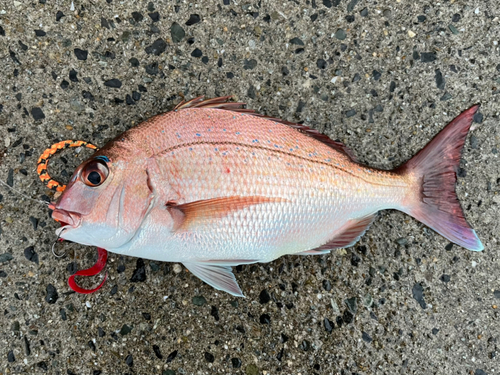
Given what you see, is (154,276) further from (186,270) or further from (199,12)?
(199,12)

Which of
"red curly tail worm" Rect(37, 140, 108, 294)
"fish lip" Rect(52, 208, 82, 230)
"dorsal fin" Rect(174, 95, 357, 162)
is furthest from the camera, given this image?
"red curly tail worm" Rect(37, 140, 108, 294)

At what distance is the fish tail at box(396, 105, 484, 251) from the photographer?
163cm

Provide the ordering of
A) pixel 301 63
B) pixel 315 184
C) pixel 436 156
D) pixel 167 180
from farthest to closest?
pixel 301 63 < pixel 436 156 < pixel 315 184 < pixel 167 180

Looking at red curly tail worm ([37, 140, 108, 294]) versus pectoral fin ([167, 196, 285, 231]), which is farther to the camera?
red curly tail worm ([37, 140, 108, 294])

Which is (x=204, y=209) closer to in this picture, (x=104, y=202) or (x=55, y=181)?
(x=104, y=202)

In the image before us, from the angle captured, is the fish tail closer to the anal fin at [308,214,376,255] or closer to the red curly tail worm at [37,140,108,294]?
the anal fin at [308,214,376,255]

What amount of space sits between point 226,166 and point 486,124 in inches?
55.9

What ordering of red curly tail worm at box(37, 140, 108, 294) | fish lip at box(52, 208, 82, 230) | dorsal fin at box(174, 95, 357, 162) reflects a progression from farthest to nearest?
red curly tail worm at box(37, 140, 108, 294)
dorsal fin at box(174, 95, 357, 162)
fish lip at box(52, 208, 82, 230)

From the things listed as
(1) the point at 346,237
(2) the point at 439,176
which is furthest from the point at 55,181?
(2) the point at 439,176

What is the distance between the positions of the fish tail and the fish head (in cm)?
122

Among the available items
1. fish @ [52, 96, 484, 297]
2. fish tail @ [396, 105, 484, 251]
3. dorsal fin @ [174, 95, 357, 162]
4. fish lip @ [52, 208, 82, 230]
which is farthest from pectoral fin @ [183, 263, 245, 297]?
fish tail @ [396, 105, 484, 251]

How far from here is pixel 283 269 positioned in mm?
1722

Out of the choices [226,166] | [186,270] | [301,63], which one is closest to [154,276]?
[186,270]

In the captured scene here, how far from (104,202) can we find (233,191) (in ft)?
1.68
